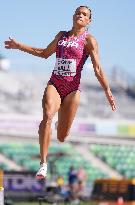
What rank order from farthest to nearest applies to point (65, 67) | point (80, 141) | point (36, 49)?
point (80, 141) → point (36, 49) → point (65, 67)

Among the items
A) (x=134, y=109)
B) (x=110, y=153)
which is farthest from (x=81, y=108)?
(x=110, y=153)

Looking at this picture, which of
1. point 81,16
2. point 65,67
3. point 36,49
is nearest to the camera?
point 81,16

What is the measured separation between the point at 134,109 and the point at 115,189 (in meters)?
28.9

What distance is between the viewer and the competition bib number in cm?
928

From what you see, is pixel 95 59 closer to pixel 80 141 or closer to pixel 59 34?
pixel 59 34

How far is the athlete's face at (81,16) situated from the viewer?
361 inches

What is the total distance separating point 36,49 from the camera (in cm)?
975

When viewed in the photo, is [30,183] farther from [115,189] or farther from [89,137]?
[89,137]

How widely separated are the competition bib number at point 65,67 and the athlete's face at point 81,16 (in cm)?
46

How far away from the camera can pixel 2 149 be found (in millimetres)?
45625

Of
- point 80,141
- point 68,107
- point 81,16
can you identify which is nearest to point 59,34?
point 81,16

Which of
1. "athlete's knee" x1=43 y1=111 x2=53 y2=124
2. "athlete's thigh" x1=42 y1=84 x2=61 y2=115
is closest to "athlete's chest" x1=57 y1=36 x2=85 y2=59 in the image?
"athlete's thigh" x1=42 y1=84 x2=61 y2=115

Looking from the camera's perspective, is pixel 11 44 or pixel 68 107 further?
pixel 11 44

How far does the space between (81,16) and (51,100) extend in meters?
1.01
